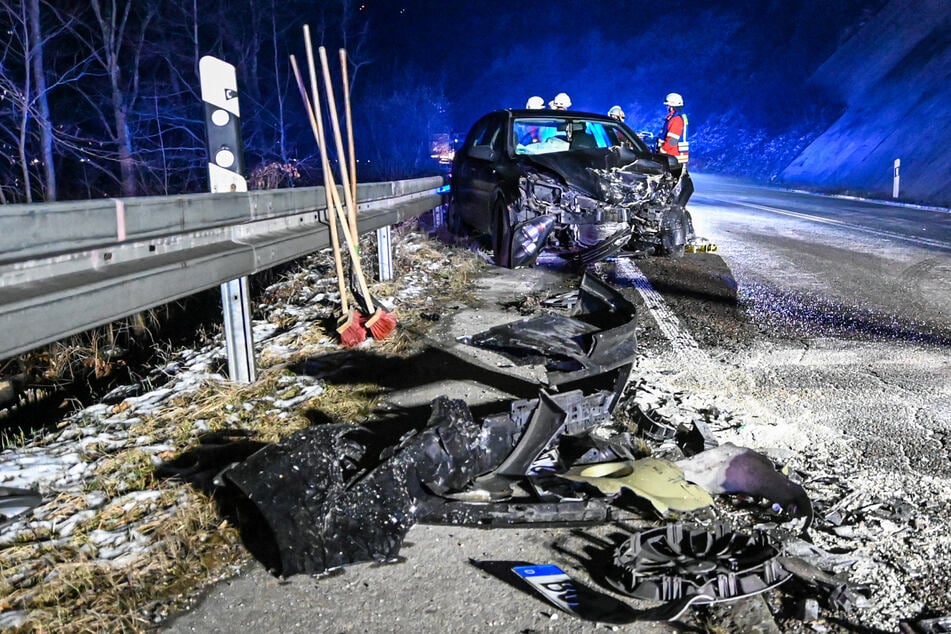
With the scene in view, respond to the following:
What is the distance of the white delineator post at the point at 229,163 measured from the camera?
148 inches

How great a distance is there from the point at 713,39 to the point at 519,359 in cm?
7202

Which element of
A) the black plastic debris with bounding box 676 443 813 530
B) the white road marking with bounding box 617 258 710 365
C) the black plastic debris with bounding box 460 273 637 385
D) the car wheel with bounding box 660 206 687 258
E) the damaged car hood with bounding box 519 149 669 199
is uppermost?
the damaged car hood with bounding box 519 149 669 199

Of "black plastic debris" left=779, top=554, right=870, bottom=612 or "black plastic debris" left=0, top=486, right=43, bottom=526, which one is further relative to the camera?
"black plastic debris" left=0, top=486, right=43, bottom=526

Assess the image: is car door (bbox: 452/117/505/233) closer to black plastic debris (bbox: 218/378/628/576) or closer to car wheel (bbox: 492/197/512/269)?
car wheel (bbox: 492/197/512/269)

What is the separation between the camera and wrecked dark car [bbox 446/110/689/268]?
23.2 feet

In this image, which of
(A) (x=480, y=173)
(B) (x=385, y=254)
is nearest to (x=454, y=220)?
(A) (x=480, y=173)

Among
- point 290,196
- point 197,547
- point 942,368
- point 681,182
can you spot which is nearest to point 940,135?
point 681,182

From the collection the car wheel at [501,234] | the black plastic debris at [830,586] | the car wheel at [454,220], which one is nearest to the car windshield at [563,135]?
the car wheel at [501,234]

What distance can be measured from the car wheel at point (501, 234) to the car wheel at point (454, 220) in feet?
6.45

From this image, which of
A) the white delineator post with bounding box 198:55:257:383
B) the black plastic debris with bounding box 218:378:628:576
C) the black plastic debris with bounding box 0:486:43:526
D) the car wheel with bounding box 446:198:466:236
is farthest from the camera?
the car wheel with bounding box 446:198:466:236

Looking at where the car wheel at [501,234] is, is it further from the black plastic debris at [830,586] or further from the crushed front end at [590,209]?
the black plastic debris at [830,586]

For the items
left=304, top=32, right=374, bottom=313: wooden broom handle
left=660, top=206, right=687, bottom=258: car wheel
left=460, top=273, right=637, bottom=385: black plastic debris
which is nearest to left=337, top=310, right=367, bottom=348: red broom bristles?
left=304, top=32, right=374, bottom=313: wooden broom handle

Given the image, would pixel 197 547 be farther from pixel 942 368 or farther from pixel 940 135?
pixel 940 135

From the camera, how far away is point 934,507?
8.23ft
